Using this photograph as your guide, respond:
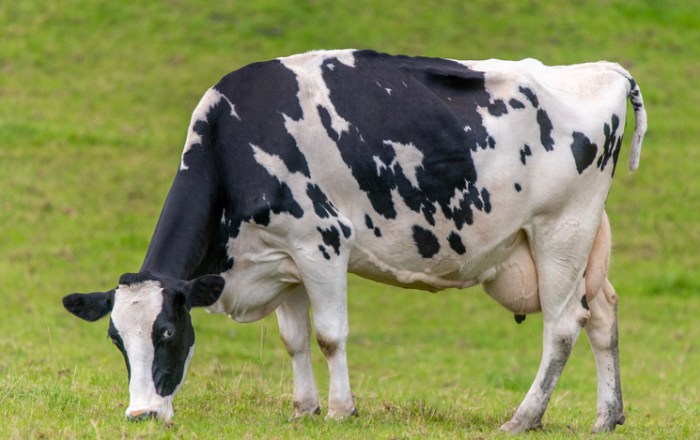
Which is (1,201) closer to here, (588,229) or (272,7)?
(272,7)

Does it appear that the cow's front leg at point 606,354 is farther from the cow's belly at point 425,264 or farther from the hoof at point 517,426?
the cow's belly at point 425,264

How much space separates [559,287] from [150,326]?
11.2 feet

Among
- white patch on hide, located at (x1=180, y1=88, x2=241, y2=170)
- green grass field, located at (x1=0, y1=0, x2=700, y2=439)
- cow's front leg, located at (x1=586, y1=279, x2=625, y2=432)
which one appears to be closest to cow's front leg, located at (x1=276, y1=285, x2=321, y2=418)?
green grass field, located at (x1=0, y1=0, x2=700, y2=439)

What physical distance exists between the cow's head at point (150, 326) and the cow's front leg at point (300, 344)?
4.66 feet

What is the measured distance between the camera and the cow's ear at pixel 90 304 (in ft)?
26.0

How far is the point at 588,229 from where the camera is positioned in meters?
9.49

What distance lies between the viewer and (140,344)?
767 centimetres

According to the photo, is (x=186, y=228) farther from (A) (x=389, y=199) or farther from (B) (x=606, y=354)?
(B) (x=606, y=354)

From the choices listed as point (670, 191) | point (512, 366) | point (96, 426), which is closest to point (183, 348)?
point (96, 426)

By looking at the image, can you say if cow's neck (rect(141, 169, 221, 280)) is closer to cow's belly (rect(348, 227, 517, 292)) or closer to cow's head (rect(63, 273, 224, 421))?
cow's head (rect(63, 273, 224, 421))

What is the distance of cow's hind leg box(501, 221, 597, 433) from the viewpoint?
30.7 ft

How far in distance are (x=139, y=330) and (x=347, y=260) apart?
183 cm

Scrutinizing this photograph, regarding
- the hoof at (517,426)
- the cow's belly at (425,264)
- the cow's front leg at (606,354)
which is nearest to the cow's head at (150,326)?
the cow's belly at (425,264)

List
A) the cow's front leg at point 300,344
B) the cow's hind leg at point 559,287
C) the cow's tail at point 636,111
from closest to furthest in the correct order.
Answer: the cow's front leg at point 300,344 → the cow's hind leg at point 559,287 → the cow's tail at point 636,111
